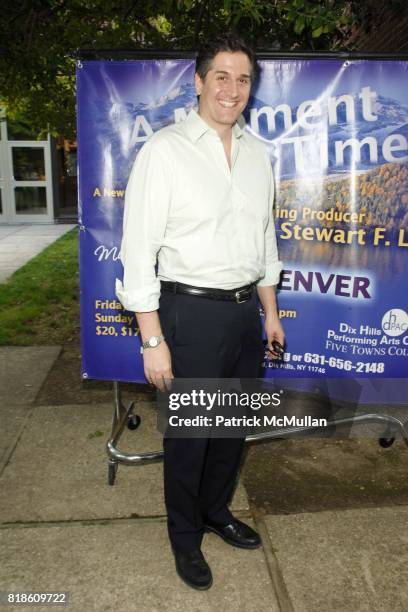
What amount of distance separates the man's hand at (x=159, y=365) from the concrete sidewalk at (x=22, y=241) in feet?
21.1

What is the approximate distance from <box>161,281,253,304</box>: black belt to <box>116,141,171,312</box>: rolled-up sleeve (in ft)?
0.38


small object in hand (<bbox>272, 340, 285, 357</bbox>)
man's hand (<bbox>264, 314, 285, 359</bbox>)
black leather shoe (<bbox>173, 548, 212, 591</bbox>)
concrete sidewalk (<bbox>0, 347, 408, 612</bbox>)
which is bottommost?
concrete sidewalk (<bbox>0, 347, 408, 612</bbox>)

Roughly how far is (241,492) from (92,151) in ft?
6.47

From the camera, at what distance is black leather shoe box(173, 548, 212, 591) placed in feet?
7.70

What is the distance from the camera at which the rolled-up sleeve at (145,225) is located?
214 centimetres

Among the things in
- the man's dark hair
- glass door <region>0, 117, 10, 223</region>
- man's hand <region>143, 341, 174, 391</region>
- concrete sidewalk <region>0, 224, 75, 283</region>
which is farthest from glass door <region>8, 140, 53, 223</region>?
man's hand <region>143, 341, 174, 391</region>

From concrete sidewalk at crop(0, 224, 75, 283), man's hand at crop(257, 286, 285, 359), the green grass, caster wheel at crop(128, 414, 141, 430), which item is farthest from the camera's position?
concrete sidewalk at crop(0, 224, 75, 283)

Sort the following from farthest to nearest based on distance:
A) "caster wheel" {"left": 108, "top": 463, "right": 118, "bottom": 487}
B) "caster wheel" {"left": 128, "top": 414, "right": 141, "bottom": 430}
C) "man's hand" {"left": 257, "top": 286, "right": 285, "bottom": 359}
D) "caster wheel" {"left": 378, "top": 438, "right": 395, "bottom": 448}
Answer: "caster wheel" {"left": 128, "top": 414, "right": 141, "bottom": 430}, "caster wheel" {"left": 378, "top": 438, "right": 395, "bottom": 448}, "caster wheel" {"left": 108, "top": 463, "right": 118, "bottom": 487}, "man's hand" {"left": 257, "top": 286, "right": 285, "bottom": 359}

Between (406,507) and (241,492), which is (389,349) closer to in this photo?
(406,507)

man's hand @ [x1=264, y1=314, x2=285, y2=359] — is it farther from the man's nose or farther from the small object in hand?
the man's nose

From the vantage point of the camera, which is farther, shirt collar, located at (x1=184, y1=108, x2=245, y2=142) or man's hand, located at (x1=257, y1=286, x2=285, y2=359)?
man's hand, located at (x1=257, y1=286, x2=285, y2=359)

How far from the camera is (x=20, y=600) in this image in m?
2.26

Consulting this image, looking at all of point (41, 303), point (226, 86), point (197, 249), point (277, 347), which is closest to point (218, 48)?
point (226, 86)

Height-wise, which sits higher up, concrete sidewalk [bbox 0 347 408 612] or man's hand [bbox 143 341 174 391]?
man's hand [bbox 143 341 174 391]
